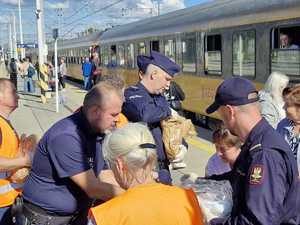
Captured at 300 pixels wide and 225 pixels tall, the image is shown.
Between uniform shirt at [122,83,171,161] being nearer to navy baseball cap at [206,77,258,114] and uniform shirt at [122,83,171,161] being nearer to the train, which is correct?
navy baseball cap at [206,77,258,114]

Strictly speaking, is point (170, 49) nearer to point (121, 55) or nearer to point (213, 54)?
point (213, 54)

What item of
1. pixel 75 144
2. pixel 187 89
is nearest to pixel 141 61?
pixel 75 144

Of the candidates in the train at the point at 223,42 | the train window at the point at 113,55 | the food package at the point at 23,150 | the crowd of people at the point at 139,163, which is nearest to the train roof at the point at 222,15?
the train at the point at 223,42

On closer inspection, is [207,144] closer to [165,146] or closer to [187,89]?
[187,89]

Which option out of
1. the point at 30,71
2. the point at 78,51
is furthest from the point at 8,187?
the point at 78,51

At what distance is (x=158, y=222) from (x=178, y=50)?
41.3 ft

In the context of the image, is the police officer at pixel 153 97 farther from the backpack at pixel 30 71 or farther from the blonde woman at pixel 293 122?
the backpack at pixel 30 71

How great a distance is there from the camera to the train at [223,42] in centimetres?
913

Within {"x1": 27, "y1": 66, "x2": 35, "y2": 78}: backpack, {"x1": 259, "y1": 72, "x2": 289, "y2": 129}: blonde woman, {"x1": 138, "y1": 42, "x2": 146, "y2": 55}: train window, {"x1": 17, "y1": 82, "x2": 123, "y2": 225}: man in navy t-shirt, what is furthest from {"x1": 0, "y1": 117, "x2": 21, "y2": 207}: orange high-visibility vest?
{"x1": 27, "y1": 66, "x2": 35, "y2": 78}: backpack

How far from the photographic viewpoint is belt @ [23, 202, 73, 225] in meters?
3.06

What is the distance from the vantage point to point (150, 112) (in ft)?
11.9

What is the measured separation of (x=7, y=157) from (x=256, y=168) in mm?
2032

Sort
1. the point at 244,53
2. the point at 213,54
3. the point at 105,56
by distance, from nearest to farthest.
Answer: the point at 244,53
the point at 213,54
the point at 105,56

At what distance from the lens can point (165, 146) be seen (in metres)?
3.70
